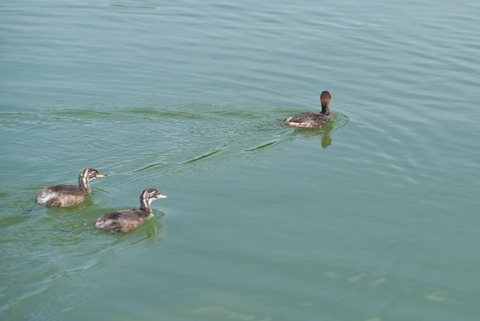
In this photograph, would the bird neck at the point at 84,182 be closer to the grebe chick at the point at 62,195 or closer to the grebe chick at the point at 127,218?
the grebe chick at the point at 62,195

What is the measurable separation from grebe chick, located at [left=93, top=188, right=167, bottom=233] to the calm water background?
126 millimetres

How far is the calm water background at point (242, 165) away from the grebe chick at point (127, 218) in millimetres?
126

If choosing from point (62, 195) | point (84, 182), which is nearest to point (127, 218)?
point (62, 195)


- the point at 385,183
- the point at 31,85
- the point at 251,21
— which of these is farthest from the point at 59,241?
the point at 251,21

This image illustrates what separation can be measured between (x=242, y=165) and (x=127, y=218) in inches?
107

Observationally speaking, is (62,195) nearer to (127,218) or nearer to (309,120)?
(127,218)

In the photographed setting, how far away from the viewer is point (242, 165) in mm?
13102

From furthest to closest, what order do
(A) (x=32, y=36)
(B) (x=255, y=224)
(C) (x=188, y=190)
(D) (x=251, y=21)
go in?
(D) (x=251, y=21) < (A) (x=32, y=36) < (C) (x=188, y=190) < (B) (x=255, y=224)

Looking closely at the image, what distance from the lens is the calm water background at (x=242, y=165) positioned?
31.4 ft

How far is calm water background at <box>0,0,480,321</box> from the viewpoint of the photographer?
377 inches

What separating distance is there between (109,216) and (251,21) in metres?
12.0

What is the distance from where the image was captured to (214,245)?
1054 centimetres

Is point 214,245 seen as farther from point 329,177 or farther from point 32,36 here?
point 32,36

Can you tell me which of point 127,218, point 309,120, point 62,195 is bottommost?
point 127,218
